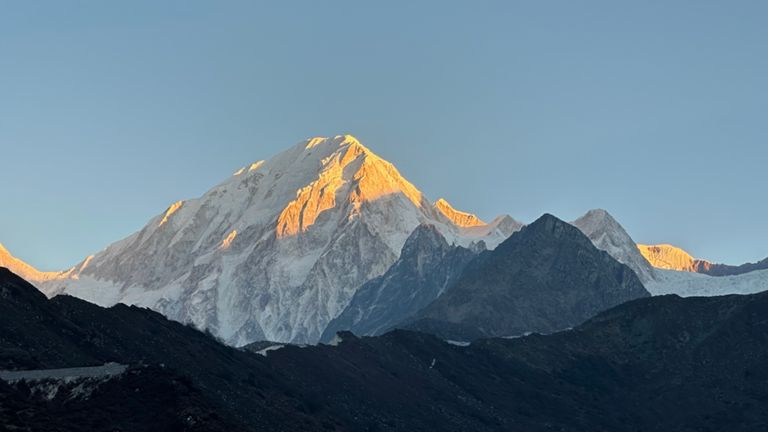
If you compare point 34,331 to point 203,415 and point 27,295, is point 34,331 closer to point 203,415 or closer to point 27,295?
point 27,295

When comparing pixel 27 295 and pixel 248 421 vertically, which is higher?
pixel 27 295

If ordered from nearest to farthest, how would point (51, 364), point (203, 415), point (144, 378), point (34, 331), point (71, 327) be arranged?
1. point (203, 415)
2. point (144, 378)
3. point (51, 364)
4. point (34, 331)
5. point (71, 327)

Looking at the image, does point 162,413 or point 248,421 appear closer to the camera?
point 162,413

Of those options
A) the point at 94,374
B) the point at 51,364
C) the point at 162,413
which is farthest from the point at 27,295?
the point at 162,413

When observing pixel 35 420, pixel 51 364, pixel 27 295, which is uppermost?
pixel 27 295

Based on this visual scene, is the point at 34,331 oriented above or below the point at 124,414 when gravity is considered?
above

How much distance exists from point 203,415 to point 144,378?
12102 millimetres

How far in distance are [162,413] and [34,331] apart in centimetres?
4794

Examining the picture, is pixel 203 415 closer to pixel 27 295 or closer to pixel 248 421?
pixel 248 421

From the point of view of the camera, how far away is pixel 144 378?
13712cm

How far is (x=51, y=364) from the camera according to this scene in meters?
158

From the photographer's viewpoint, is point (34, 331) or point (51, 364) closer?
point (51, 364)

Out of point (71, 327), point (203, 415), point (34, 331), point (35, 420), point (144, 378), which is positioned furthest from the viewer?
point (71, 327)

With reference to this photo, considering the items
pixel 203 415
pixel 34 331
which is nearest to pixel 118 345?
pixel 34 331
